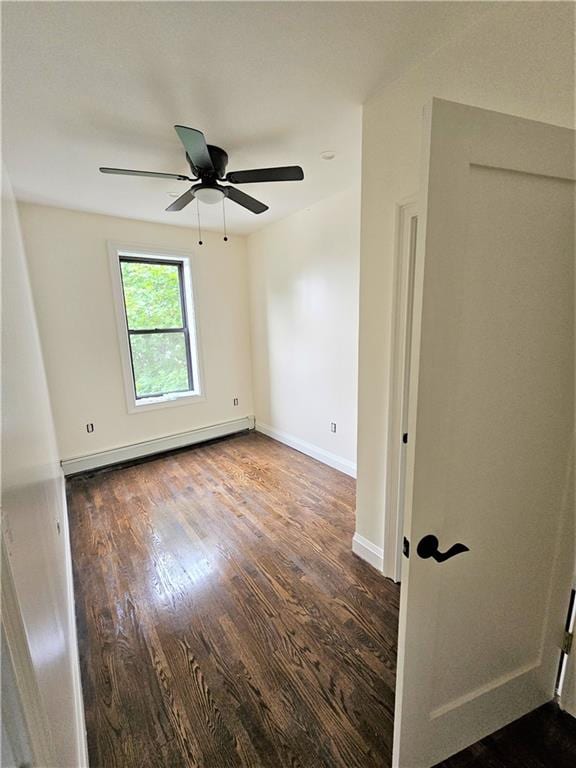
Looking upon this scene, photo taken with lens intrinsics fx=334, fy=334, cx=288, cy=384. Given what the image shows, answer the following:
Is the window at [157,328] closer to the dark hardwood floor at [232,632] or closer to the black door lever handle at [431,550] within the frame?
the dark hardwood floor at [232,632]

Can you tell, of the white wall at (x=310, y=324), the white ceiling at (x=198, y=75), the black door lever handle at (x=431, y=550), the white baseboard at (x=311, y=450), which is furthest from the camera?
the white baseboard at (x=311, y=450)

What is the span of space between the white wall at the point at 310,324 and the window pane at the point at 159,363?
0.99 m

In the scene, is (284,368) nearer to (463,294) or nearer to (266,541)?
(266,541)

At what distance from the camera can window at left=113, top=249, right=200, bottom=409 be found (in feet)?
12.3

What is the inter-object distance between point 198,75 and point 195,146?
0.27 metres

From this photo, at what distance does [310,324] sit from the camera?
356 centimetres

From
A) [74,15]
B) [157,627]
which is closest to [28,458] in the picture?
[157,627]

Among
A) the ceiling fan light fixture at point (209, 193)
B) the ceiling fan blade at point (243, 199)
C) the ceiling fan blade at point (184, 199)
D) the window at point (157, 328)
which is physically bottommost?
the window at point (157, 328)

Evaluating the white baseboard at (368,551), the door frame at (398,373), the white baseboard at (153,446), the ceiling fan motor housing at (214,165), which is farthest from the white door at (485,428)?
the white baseboard at (153,446)

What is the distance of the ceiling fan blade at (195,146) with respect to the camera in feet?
5.02

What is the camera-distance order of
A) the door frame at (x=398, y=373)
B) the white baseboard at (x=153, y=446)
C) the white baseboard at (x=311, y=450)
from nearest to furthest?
the door frame at (x=398, y=373)
the white baseboard at (x=311, y=450)
the white baseboard at (x=153, y=446)

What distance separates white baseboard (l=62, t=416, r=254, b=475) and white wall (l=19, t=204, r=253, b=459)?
68mm

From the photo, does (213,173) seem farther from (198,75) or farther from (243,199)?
(198,75)

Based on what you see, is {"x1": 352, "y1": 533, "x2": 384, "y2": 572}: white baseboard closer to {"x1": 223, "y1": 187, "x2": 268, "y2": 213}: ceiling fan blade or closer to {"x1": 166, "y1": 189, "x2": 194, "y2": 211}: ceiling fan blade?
{"x1": 223, "y1": 187, "x2": 268, "y2": 213}: ceiling fan blade
